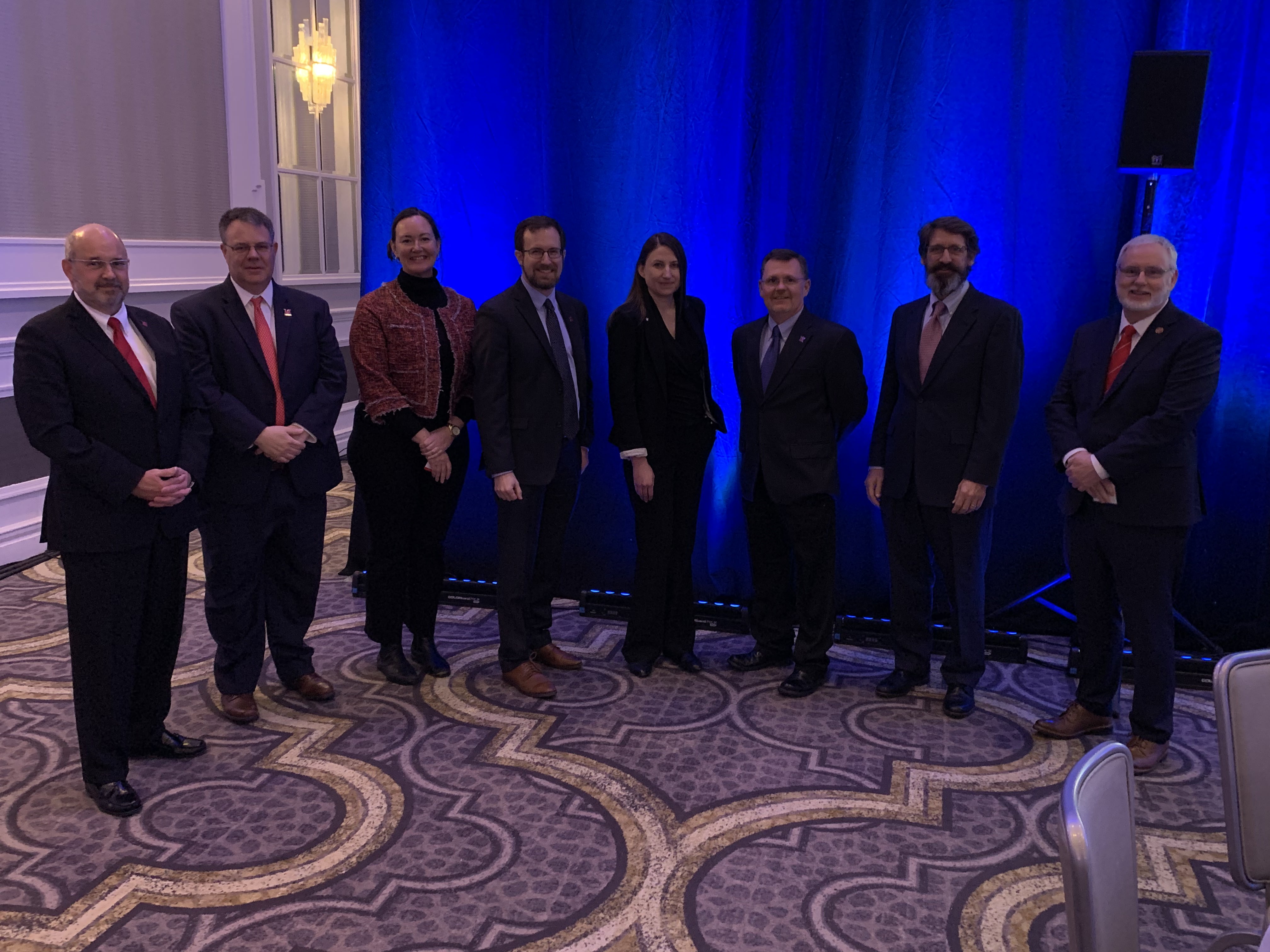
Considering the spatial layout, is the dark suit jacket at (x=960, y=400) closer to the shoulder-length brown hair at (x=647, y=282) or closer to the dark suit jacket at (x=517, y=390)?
the shoulder-length brown hair at (x=647, y=282)

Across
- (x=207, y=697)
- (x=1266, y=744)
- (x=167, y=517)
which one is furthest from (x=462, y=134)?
(x=1266, y=744)

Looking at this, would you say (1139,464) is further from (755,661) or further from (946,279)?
(755,661)

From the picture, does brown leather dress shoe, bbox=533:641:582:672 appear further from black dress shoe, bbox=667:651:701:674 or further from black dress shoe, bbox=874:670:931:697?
→ black dress shoe, bbox=874:670:931:697

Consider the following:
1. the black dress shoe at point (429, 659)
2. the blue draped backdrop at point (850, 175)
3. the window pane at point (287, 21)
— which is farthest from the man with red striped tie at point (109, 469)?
the window pane at point (287, 21)

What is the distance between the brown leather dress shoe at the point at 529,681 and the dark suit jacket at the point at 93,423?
4.44 ft

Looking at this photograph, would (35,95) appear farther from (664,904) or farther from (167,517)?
(664,904)

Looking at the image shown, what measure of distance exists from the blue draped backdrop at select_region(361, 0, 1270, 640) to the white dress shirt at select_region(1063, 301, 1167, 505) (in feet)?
3.09

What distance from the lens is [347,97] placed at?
7551 mm

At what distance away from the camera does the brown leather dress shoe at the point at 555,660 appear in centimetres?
379

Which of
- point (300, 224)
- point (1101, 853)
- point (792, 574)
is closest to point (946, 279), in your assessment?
point (792, 574)

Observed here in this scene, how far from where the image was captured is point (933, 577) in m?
3.58

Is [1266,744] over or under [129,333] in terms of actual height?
under

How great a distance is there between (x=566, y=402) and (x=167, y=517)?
1.40 m

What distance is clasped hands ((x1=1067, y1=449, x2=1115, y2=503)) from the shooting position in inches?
117
